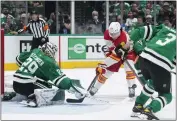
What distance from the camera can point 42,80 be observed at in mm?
4660

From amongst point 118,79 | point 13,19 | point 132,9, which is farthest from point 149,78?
point 132,9

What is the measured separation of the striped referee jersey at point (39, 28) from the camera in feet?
27.6

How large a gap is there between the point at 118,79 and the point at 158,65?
334cm

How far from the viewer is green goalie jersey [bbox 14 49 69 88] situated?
14.5 feet

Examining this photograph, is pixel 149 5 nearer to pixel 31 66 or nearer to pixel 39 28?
pixel 39 28

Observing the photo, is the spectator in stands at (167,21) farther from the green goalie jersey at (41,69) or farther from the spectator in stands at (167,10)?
the green goalie jersey at (41,69)

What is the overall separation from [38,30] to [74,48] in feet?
2.76

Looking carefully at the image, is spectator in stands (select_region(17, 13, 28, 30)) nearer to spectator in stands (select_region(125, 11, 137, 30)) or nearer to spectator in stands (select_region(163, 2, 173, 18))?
spectator in stands (select_region(125, 11, 137, 30))

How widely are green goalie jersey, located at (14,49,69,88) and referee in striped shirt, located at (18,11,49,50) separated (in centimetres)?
381

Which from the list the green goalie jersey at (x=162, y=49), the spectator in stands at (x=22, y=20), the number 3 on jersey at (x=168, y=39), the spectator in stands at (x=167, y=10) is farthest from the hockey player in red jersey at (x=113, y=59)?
the spectator in stands at (x=167, y=10)

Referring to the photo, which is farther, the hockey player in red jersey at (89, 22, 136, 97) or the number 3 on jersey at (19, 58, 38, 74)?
the hockey player in red jersey at (89, 22, 136, 97)

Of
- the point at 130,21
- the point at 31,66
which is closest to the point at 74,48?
the point at 130,21

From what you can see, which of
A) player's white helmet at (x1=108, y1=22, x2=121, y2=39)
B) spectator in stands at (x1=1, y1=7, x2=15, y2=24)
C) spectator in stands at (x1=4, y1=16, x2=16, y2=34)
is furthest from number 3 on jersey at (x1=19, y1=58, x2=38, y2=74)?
spectator in stands at (x1=1, y1=7, x2=15, y2=24)

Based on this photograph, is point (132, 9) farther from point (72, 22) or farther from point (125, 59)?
point (125, 59)
